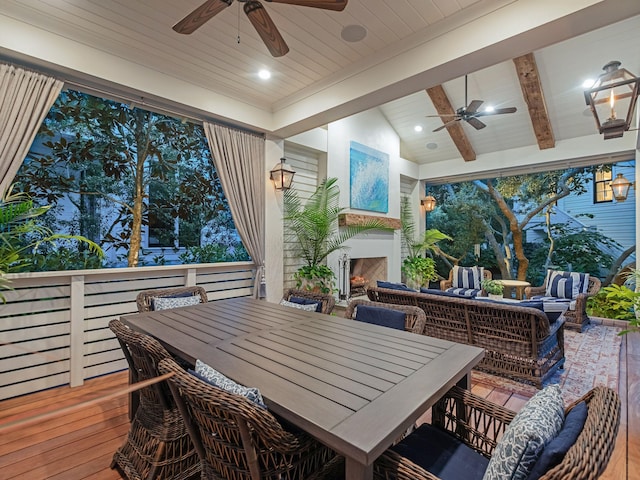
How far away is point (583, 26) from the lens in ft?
7.81

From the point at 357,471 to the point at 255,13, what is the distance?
94.3 inches

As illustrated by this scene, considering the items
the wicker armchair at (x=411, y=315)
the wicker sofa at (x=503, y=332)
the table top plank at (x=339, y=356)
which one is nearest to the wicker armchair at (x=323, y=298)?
the wicker armchair at (x=411, y=315)

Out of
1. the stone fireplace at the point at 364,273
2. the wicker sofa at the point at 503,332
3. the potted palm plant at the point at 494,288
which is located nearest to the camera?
the wicker sofa at the point at 503,332

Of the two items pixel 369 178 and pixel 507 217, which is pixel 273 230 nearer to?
pixel 369 178

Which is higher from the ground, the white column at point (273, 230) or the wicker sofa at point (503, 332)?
the white column at point (273, 230)

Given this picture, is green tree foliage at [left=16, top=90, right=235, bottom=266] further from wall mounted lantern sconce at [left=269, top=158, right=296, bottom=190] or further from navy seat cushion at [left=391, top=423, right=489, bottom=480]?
navy seat cushion at [left=391, top=423, right=489, bottom=480]

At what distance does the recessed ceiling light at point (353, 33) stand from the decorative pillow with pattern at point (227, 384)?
2986mm

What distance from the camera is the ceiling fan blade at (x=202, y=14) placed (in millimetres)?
1964

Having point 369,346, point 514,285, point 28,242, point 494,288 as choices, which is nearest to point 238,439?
point 369,346

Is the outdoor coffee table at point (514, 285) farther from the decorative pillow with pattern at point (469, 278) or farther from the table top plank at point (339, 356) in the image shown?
the table top plank at point (339, 356)

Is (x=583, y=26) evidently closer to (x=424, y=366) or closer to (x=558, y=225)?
(x=424, y=366)

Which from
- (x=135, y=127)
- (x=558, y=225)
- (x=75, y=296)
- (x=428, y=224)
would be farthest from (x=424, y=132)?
(x=75, y=296)

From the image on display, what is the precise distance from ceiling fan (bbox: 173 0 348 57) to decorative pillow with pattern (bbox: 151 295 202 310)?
85.6 inches

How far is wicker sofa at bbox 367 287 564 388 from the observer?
2902 millimetres
